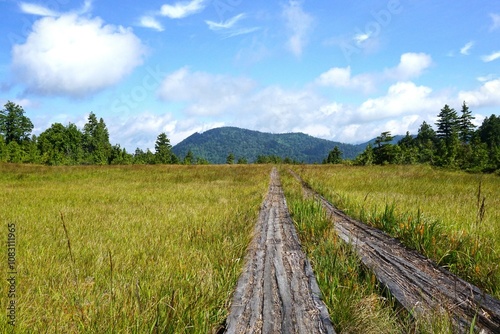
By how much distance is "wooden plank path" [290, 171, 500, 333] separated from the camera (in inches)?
89.0

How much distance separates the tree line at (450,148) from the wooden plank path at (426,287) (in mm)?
41726

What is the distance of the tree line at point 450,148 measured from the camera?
5144 centimetres

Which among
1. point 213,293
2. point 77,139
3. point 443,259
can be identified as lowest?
point 443,259

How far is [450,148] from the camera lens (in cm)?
6269

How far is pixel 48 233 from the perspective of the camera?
5.13 meters

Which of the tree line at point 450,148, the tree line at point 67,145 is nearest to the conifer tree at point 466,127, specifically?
the tree line at point 450,148

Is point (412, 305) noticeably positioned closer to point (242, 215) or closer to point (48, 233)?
point (242, 215)

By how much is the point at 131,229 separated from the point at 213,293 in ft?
12.0

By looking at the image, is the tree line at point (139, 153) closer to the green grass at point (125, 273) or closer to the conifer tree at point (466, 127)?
the conifer tree at point (466, 127)

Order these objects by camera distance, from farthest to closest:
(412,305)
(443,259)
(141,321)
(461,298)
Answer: (443,259), (461,298), (412,305), (141,321)

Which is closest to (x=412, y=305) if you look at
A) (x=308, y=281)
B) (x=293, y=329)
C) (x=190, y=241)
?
(x=308, y=281)

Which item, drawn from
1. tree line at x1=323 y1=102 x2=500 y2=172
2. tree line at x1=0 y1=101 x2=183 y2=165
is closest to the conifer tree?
tree line at x1=323 y1=102 x2=500 y2=172

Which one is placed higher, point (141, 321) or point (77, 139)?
point (77, 139)

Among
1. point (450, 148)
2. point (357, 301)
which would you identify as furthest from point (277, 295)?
point (450, 148)
